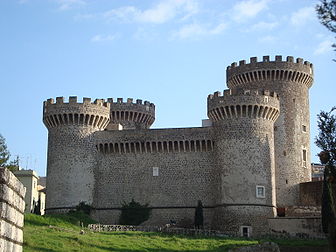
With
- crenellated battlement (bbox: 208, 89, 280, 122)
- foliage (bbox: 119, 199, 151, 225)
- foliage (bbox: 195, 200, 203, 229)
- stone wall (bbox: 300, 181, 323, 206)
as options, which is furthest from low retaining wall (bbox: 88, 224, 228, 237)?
crenellated battlement (bbox: 208, 89, 280, 122)

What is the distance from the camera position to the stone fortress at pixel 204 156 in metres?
46.2

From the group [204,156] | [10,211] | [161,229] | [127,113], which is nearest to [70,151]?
[127,113]

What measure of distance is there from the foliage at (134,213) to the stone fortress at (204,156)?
0.46 metres

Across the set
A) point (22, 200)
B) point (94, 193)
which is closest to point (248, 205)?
point (94, 193)

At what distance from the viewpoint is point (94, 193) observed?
49.2m

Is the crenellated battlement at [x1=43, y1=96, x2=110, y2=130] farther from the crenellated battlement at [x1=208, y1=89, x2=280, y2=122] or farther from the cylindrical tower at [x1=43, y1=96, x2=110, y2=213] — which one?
the crenellated battlement at [x1=208, y1=89, x2=280, y2=122]

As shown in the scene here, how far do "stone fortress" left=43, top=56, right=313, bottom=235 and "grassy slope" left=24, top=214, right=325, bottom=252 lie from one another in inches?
202

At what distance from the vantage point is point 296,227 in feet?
147

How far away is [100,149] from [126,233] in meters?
10.8

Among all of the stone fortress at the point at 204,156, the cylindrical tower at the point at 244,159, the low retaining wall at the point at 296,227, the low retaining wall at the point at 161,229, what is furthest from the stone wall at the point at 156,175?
the low retaining wall at the point at 296,227

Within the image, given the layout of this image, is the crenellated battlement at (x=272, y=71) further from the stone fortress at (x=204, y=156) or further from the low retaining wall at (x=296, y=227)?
the low retaining wall at (x=296, y=227)

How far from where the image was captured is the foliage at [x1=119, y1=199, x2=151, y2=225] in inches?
1892

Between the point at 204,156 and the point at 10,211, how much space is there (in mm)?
36191

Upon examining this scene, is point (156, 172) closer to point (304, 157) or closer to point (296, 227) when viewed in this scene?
point (296, 227)
